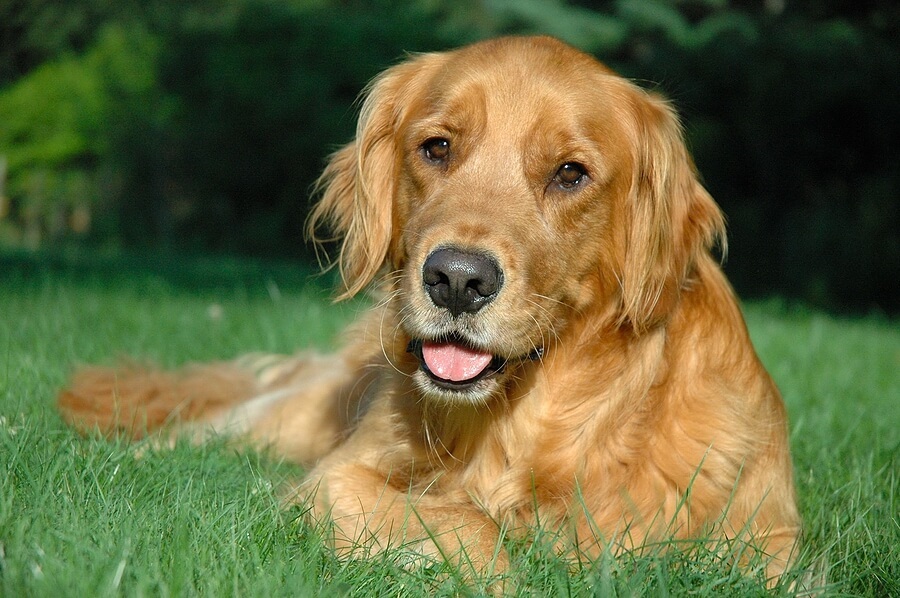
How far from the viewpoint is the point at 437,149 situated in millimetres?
3084

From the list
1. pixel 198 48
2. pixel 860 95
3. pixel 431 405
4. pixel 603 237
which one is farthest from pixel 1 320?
pixel 198 48

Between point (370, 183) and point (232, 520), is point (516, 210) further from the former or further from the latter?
point (232, 520)

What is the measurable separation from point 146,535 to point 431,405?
1100 millimetres

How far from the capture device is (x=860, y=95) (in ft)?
41.9

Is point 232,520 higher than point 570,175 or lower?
lower

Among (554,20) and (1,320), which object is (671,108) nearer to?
(1,320)

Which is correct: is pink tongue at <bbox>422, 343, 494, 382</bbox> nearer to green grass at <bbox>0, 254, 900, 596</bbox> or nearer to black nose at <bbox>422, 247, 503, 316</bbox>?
black nose at <bbox>422, 247, 503, 316</bbox>

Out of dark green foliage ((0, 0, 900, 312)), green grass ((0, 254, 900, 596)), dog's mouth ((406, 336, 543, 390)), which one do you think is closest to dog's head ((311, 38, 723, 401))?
dog's mouth ((406, 336, 543, 390))

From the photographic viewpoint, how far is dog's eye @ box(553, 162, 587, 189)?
297 centimetres

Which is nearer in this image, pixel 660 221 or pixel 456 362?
pixel 456 362

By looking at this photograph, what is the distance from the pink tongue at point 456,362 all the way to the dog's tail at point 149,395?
1.31 metres

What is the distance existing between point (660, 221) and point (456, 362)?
0.87 meters

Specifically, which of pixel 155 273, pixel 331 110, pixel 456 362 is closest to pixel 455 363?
pixel 456 362

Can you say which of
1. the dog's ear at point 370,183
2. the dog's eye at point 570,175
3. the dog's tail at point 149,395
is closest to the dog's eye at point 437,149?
the dog's ear at point 370,183
